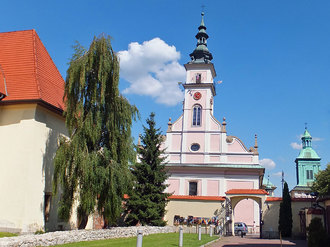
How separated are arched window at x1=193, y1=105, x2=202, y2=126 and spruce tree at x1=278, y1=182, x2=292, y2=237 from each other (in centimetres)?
1521

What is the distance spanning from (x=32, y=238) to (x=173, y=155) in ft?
94.5

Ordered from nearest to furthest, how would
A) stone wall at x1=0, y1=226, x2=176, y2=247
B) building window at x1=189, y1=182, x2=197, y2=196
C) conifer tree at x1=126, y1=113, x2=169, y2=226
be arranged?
stone wall at x1=0, y1=226, x2=176, y2=247
conifer tree at x1=126, y1=113, x2=169, y2=226
building window at x1=189, y1=182, x2=197, y2=196

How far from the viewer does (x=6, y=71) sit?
19203 mm

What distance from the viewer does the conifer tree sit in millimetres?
24172

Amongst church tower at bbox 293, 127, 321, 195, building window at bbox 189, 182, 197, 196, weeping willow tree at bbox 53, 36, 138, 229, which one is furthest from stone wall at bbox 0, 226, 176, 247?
church tower at bbox 293, 127, 321, 195

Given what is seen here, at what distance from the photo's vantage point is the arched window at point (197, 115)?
41062 mm

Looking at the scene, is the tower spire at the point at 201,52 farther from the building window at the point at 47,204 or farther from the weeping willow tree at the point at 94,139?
the building window at the point at 47,204

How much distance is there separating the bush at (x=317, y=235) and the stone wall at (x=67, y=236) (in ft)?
30.4

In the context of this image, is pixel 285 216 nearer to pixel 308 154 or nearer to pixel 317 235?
pixel 317 235

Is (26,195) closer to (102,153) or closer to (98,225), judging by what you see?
(102,153)

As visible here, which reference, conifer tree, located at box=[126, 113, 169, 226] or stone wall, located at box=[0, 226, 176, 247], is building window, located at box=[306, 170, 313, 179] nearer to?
conifer tree, located at box=[126, 113, 169, 226]

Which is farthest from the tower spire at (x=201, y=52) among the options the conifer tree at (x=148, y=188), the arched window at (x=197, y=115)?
the conifer tree at (x=148, y=188)

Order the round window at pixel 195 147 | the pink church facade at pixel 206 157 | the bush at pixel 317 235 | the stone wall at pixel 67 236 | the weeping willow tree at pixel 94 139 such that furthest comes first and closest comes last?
the round window at pixel 195 147 → the pink church facade at pixel 206 157 → the weeping willow tree at pixel 94 139 → the bush at pixel 317 235 → the stone wall at pixel 67 236

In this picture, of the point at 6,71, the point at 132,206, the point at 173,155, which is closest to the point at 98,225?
the point at 132,206
